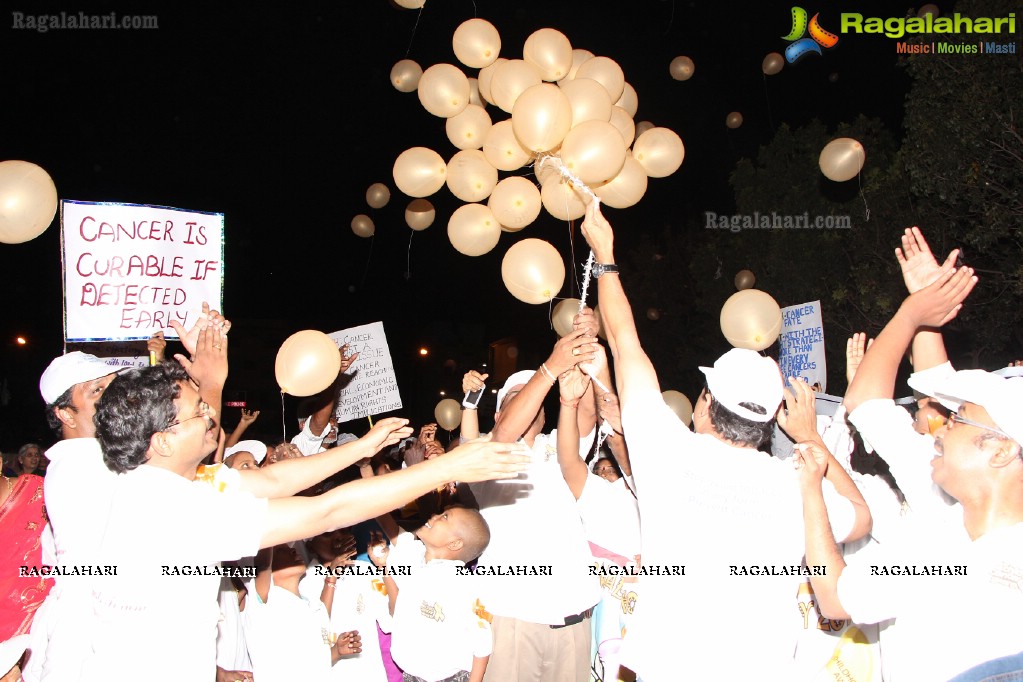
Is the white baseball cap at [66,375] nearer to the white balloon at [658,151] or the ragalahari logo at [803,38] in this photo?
the white balloon at [658,151]

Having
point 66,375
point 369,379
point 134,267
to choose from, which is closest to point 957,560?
point 66,375

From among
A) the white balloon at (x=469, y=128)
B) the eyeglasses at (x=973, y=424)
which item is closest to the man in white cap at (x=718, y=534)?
the eyeglasses at (x=973, y=424)

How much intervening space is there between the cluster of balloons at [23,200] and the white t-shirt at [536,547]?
303cm

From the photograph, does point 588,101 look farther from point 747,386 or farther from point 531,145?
point 747,386

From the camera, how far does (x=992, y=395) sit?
229cm

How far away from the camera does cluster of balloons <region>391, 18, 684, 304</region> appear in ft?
14.1

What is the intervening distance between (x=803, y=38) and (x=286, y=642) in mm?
9482

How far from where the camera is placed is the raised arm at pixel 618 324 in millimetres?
2779

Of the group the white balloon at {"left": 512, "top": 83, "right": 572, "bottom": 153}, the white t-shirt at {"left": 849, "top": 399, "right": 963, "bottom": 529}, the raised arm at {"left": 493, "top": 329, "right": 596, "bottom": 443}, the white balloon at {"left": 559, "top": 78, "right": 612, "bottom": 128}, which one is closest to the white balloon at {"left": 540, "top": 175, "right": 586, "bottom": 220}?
the white balloon at {"left": 512, "top": 83, "right": 572, "bottom": 153}

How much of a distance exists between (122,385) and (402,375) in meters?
29.3

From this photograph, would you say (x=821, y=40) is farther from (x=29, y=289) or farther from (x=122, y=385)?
(x=29, y=289)

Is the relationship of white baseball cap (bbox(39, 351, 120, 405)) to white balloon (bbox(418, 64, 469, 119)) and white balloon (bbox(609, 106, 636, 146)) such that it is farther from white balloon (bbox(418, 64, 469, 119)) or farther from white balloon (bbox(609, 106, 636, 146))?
white balloon (bbox(609, 106, 636, 146))

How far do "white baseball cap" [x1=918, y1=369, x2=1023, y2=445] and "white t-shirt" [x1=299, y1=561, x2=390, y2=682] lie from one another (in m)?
3.28

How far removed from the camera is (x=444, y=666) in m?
3.82
